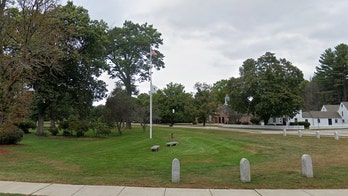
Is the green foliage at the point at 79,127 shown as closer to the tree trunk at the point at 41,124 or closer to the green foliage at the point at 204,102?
the tree trunk at the point at 41,124

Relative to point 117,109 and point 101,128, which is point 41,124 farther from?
point 117,109

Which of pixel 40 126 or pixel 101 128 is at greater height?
pixel 40 126

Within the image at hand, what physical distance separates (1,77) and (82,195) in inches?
240

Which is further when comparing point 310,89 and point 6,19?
point 310,89

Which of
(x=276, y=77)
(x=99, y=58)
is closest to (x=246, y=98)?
(x=276, y=77)

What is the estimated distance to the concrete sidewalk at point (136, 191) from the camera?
6.66m

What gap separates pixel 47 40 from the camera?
10.4 meters

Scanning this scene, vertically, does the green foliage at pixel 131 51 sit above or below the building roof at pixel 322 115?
above

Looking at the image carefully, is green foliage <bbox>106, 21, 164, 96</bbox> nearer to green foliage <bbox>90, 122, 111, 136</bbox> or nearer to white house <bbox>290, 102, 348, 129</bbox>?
green foliage <bbox>90, 122, 111, 136</bbox>

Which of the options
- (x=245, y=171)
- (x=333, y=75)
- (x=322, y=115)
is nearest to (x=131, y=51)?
(x=245, y=171)

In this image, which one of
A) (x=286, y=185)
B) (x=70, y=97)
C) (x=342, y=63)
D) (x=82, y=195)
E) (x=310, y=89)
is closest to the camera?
(x=82, y=195)

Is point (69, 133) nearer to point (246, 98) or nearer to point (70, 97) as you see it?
point (70, 97)

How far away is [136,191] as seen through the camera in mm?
6926

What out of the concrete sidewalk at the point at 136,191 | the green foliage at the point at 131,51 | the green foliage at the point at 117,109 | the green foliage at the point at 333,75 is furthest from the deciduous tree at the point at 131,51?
the green foliage at the point at 333,75
